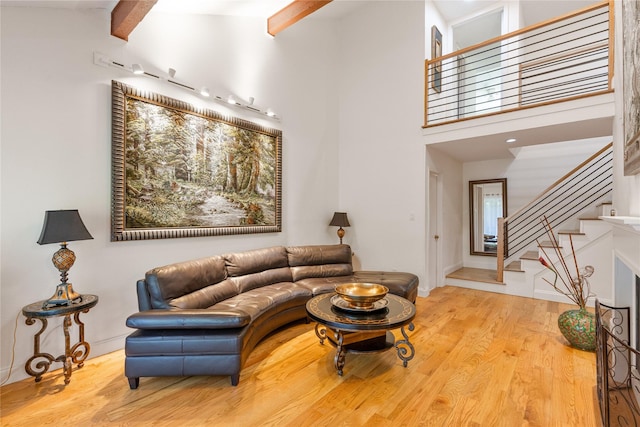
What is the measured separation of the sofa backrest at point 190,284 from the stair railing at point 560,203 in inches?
171

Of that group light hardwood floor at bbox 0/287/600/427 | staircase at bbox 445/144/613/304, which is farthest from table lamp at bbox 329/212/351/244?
light hardwood floor at bbox 0/287/600/427

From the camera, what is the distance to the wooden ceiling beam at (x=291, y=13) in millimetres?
3742

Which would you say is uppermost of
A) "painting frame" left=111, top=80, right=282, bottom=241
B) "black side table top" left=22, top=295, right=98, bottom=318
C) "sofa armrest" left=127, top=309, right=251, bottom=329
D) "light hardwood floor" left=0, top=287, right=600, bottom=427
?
"painting frame" left=111, top=80, right=282, bottom=241

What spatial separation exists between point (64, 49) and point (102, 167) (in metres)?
1.04

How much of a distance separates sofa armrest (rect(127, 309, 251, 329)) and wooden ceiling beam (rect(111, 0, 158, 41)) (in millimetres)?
2601

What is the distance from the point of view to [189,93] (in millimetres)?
3391

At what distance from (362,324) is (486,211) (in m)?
5.08

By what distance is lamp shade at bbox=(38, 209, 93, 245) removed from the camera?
219 cm

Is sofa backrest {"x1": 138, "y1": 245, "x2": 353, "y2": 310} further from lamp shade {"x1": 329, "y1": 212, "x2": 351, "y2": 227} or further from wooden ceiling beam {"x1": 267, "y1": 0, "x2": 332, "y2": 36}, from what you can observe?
wooden ceiling beam {"x1": 267, "y1": 0, "x2": 332, "y2": 36}

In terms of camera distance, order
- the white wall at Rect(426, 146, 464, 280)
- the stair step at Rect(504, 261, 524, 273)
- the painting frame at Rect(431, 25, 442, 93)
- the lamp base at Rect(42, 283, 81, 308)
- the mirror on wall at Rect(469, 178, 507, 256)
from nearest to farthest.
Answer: the lamp base at Rect(42, 283, 81, 308) < the stair step at Rect(504, 261, 524, 273) < the painting frame at Rect(431, 25, 442, 93) < the white wall at Rect(426, 146, 464, 280) < the mirror on wall at Rect(469, 178, 507, 256)

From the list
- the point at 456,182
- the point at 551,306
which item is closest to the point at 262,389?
the point at 551,306

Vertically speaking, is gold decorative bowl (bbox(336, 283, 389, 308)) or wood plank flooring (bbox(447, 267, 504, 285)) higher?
gold decorative bowl (bbox(336, 283, 389, 308))

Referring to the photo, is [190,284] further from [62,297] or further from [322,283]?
[322,283]

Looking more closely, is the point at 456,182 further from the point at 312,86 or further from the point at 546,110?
the point at 312,86
